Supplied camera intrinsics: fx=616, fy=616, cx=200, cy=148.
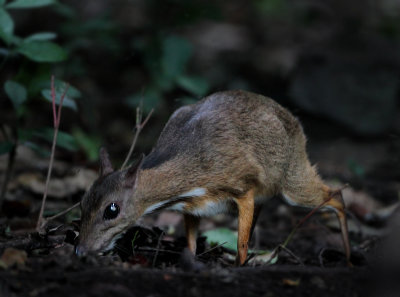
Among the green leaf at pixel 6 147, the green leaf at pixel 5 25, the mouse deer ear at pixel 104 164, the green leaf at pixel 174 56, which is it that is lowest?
the green leaf at pixel 6 147

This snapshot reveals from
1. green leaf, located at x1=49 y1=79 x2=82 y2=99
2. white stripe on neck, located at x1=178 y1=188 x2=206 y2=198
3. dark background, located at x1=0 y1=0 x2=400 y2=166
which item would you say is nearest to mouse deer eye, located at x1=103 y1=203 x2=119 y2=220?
white stripe on neck, located at x1=178 y1=188 x2=206 y2=198

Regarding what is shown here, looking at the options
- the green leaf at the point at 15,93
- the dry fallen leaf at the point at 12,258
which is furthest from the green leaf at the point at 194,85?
the dry fallen leaf at the point at 12,258

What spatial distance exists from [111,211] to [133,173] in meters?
0.34

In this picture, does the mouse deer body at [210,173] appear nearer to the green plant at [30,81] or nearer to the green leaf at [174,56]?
the green plant at [30,81]

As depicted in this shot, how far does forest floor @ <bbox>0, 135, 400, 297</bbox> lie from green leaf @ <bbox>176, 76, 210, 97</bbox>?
1.86 metres

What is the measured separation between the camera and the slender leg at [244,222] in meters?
5.17

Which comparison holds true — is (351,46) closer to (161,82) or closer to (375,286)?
(161,82)

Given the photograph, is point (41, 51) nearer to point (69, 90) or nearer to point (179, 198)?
point (69, 90)

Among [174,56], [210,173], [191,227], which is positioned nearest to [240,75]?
[174,56]

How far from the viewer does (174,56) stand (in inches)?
390

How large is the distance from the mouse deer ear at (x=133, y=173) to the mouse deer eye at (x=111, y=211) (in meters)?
0.21

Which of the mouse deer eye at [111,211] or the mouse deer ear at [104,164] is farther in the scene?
the mouse deer ear at [104,164]

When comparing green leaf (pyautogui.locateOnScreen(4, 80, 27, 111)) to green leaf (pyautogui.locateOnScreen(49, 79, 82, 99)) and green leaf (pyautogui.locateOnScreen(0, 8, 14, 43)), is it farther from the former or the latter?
green leaf (pyautogui.locateOnScreen(0, 8, 14, 43))

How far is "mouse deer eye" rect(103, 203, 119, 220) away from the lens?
4.60 meters
